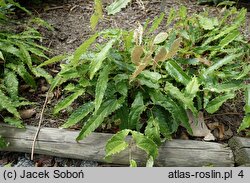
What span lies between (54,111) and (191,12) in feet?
6.16

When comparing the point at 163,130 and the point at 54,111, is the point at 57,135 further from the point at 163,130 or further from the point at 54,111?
the point at 163,130

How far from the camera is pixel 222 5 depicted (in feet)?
12.4

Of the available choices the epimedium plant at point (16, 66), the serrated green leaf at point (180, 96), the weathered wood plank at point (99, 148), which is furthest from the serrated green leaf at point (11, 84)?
the serrated green leaf at point (180, 96)

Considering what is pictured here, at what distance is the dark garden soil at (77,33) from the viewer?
2.62m

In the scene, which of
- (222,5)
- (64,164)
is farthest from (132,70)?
(222,5)

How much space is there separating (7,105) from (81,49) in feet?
2.21

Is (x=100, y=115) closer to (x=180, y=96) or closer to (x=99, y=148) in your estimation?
(x=99, y=148)

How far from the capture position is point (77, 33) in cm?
341

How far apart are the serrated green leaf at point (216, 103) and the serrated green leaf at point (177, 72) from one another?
0.22m

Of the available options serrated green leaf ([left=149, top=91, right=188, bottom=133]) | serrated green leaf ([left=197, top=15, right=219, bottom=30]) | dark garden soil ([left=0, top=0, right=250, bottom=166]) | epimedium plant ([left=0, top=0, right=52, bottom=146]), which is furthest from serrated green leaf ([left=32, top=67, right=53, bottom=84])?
serrated green leaf ([left=197, top=15, right=219, bottom=30])

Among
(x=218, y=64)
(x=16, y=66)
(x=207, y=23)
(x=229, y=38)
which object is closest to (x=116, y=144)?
(x=218, y=64)

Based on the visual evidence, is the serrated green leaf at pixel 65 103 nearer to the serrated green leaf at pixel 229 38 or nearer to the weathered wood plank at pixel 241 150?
the weathered wood plank at pixel 241 150

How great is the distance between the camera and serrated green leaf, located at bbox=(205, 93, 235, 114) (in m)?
2.47

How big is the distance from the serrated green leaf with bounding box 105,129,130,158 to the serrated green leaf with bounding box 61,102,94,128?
32cm
